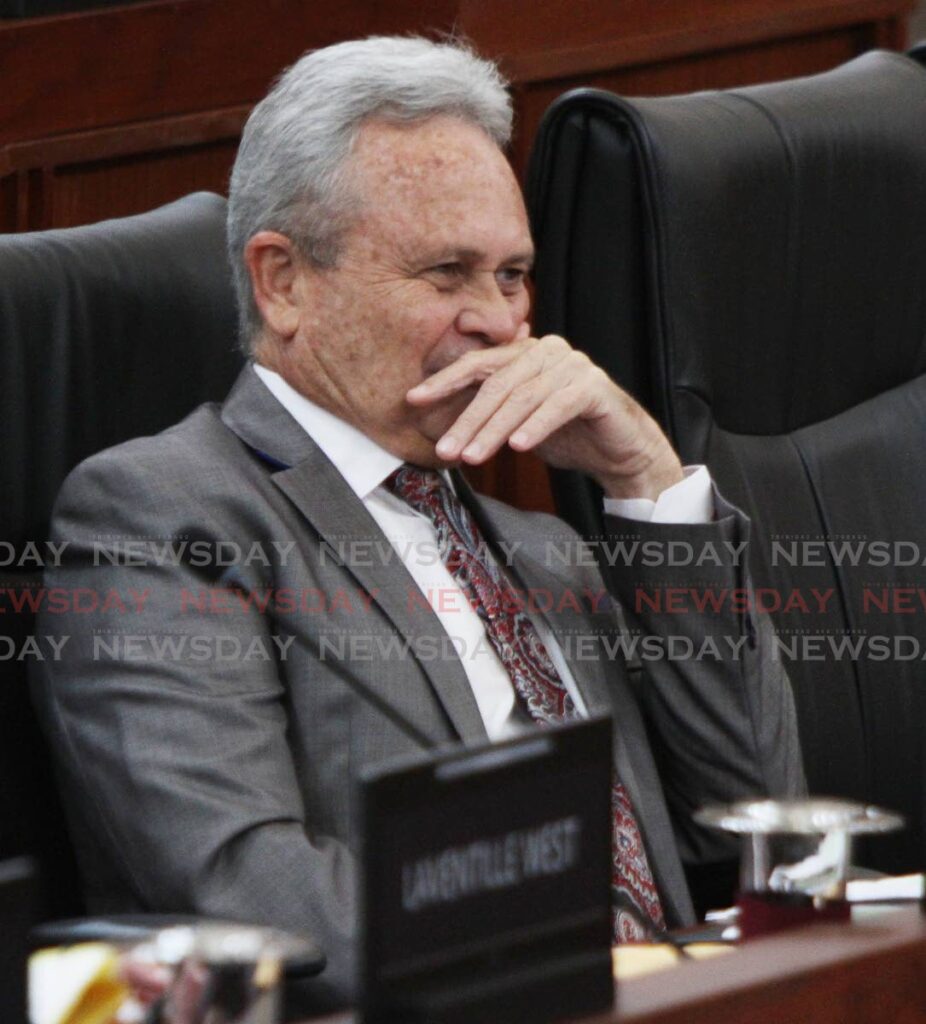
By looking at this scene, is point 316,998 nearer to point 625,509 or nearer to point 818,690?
point 625,509

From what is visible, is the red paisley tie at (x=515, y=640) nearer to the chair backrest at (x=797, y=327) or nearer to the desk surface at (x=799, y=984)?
the chair backrest at (x=797, y=327)

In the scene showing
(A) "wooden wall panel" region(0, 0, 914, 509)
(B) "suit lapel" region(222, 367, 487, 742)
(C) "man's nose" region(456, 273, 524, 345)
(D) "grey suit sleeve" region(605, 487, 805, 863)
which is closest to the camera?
(B) "suit lapel" region(222, 367, 487, 742)

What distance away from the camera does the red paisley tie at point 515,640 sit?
5.77 feet

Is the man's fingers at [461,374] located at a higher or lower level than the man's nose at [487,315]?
lower

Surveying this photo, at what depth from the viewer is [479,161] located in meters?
1.78

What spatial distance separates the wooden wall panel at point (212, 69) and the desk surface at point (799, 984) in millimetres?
1695

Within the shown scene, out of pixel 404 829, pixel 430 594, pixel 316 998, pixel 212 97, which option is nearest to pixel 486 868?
pixel 404 829

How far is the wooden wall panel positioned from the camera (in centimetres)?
239

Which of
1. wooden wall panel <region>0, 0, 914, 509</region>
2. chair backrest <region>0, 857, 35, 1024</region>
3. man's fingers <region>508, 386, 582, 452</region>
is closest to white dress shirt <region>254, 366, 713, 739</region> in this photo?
man's fingers <region>508, 386, 582, 452</region>

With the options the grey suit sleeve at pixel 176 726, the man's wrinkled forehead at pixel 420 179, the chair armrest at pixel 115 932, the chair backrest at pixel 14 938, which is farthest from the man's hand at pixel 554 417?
the chair backrest at pixel 14 938

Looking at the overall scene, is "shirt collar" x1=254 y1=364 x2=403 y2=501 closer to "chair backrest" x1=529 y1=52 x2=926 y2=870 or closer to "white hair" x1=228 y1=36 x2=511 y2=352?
"white hair" x1=228 y1=36 x2=511 y2=352

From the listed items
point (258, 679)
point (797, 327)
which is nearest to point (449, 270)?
point (258, 679)

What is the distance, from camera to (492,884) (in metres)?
0.91

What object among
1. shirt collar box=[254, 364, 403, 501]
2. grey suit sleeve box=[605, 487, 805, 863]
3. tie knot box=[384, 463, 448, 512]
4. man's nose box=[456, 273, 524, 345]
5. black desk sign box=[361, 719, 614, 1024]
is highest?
man's nose box=[456, 273, 524, 345]
